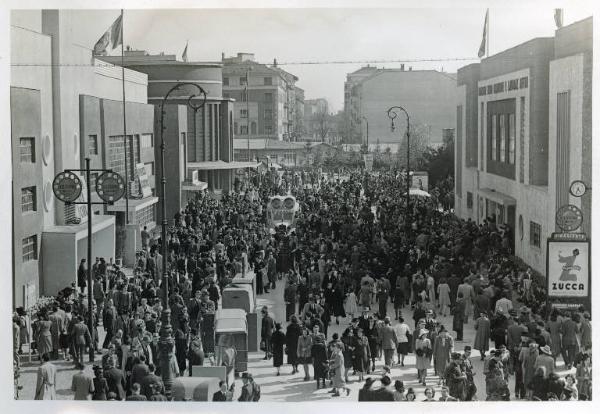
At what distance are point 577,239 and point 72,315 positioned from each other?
1135cm

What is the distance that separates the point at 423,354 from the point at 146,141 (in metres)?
17.8

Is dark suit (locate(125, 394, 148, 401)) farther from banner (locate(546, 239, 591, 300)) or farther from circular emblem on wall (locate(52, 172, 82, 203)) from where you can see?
banner (locate(546, 239, 591, 300))

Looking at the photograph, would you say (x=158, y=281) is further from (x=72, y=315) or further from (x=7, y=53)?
(x=7, y=53)

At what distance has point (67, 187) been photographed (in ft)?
74.1

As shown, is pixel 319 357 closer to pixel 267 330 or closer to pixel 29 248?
pixel 267 330

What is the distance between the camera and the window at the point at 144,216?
31591mm

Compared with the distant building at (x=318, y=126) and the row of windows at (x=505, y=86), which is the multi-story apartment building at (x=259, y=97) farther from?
the row of windows at (x=505, y=86)

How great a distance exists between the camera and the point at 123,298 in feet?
72.2

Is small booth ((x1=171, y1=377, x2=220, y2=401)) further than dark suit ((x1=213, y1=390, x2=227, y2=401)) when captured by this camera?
Yes

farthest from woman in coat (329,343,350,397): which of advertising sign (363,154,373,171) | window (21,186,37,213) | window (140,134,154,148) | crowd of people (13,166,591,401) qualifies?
advertising sign (363,154,373,171)

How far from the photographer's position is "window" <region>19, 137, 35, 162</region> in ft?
77.3

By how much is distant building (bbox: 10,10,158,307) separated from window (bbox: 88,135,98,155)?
34mm

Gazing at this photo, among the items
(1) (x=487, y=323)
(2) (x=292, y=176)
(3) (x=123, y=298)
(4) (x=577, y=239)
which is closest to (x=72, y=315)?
(3) (x=123, y=298)

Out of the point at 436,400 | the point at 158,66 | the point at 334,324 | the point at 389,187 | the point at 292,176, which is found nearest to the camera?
the point at 436,400
